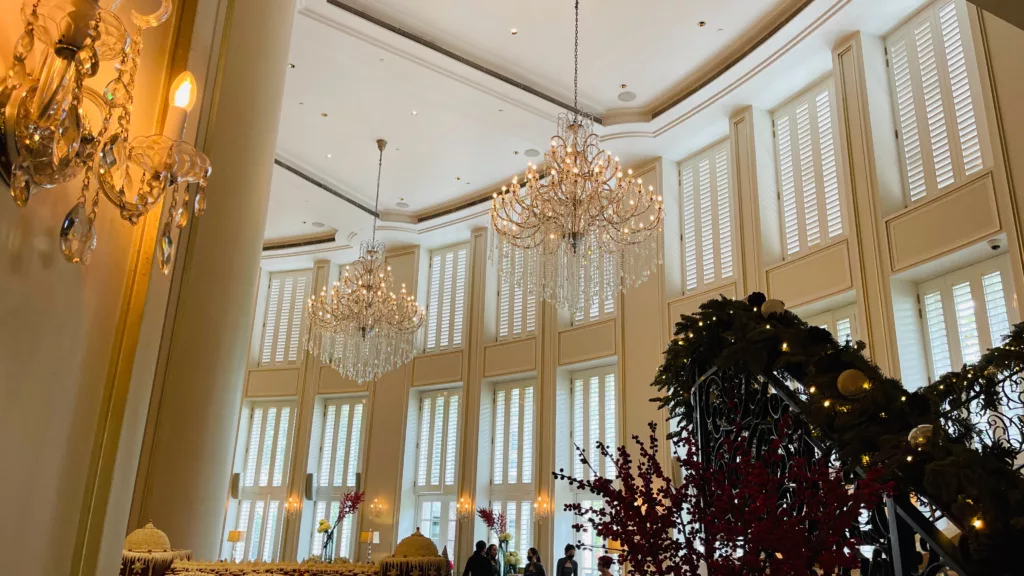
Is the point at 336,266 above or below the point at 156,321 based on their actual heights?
above

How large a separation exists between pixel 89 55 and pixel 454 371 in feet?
41.1

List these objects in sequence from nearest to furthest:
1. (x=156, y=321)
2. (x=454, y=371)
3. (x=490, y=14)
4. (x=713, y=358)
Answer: (x=156, y=321) < (x=713, y=358) < (x=490, y=14) < (x=454, y=371)

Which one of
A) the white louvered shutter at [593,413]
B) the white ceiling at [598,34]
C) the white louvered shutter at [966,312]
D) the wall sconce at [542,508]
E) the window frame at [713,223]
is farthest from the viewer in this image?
the wall sconce at [542,508]

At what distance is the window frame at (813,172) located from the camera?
848cm

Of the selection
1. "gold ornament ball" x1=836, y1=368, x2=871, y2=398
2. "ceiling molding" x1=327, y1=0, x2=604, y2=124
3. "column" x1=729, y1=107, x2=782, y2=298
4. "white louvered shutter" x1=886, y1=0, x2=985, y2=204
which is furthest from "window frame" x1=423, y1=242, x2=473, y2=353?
"gold ornament ball" x1=836, y1=368, x2=871, y2=398

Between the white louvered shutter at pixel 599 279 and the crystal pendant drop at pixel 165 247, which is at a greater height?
the white louvered shutter at pixel 599 279

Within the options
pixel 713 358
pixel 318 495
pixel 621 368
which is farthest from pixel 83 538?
pixel 318 495

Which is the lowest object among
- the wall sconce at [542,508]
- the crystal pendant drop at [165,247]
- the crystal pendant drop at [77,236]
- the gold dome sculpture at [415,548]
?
the gold dome sculpture at [415,548]

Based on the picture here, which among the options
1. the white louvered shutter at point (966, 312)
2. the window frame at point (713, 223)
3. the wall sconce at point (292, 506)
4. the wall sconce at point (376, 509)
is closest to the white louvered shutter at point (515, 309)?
the window frame at point (713, 223)

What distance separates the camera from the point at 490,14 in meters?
8.65

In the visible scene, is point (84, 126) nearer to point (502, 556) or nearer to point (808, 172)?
point (808, 172)

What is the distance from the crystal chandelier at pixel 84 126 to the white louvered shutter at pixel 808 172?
8.12 meters

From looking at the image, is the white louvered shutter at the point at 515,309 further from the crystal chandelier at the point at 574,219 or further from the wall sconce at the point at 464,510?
the crystal chandelier at the point at 574,219

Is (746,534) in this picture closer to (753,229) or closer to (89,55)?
(89,55)
